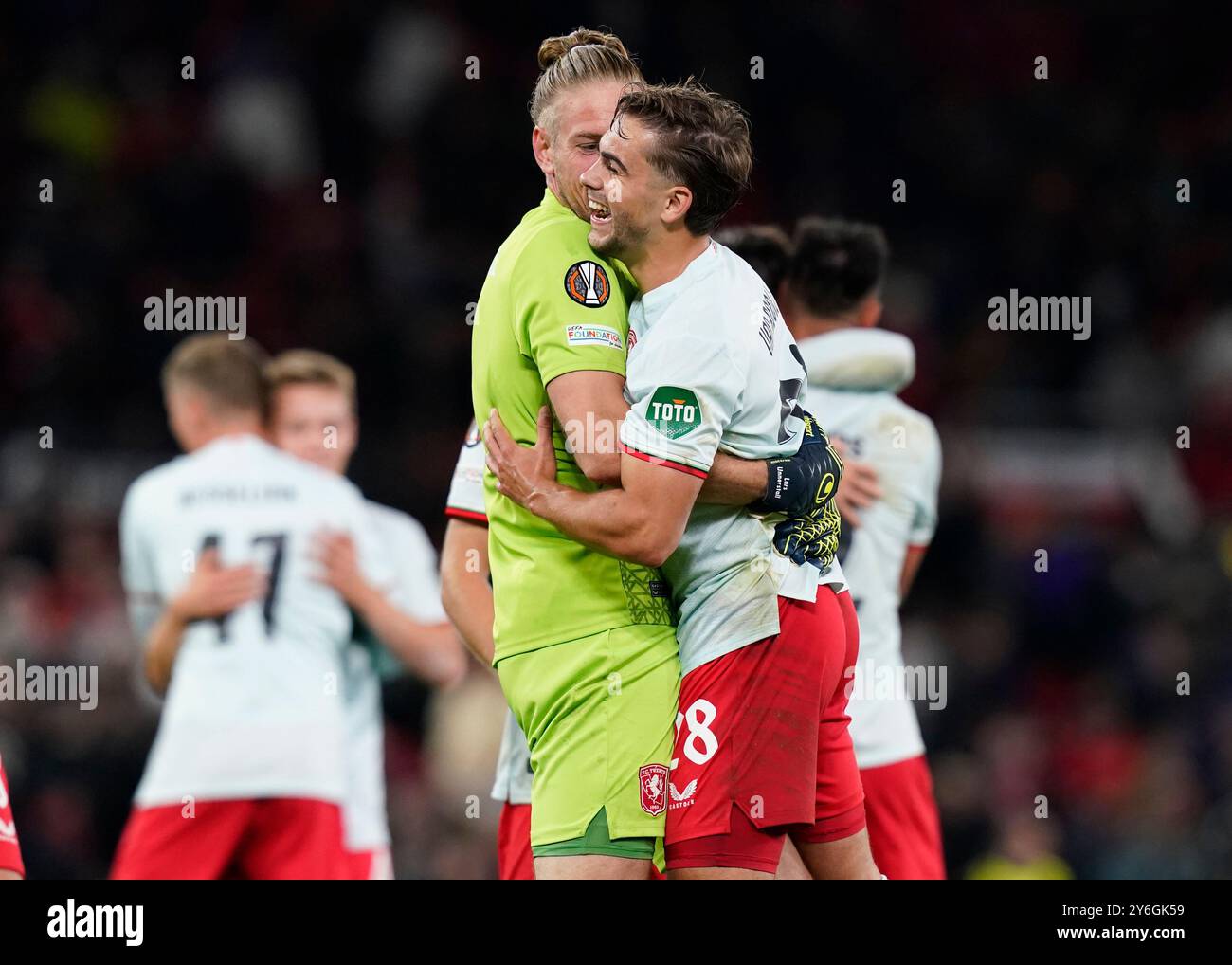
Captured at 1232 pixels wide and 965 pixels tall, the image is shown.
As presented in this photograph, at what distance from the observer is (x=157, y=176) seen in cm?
1094

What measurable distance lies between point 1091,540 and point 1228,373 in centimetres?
182

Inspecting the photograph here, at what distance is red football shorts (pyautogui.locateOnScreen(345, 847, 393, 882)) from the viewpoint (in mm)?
5910

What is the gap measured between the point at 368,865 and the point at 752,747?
10.2 ft

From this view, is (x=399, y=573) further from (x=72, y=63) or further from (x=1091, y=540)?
(x=72, y=63)

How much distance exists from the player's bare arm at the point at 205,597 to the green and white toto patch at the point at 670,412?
10.3 feet

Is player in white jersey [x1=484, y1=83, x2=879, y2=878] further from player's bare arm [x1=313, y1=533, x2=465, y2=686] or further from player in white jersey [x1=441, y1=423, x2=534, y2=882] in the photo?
player's bare arm [x1=313, y1=533, x2=465, y2=686]

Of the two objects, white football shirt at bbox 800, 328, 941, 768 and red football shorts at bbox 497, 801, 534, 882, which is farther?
white football shirt at bbox 800, 328, 941, 768

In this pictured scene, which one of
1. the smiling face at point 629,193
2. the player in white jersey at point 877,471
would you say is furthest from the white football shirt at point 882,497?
the smiling face at point 629,193

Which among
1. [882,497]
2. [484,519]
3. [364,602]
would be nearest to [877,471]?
[882,497]

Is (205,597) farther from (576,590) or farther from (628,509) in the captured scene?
(628,509)

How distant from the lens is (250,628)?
19.8 feet

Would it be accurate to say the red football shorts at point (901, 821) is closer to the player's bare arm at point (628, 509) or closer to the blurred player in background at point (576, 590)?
the blurred player in background at point (576, 590)

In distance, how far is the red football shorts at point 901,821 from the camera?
4.77 m

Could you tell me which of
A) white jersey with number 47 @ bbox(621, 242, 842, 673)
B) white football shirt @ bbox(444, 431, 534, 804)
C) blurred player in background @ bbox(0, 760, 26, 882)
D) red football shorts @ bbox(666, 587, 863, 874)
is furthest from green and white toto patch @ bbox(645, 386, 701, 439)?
blurred player in background @ bbox(0, 760, 26, 882)
